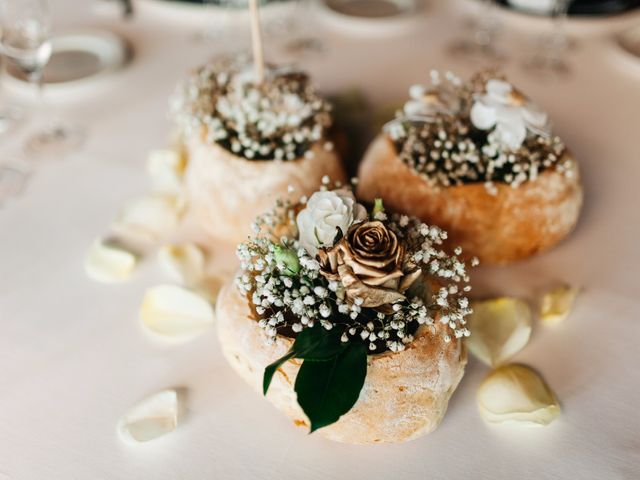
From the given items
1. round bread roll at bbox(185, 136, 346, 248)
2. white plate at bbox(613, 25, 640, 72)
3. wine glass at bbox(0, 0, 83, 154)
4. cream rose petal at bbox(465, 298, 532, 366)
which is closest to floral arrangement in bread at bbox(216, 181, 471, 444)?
cream rose petal at bbox(465, 298, 532, 366)

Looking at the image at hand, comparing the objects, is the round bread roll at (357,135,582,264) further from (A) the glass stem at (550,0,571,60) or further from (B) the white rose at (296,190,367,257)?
(A) the glass stem at (550,0,571,60)

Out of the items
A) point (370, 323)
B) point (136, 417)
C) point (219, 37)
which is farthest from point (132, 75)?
point (370, 323)

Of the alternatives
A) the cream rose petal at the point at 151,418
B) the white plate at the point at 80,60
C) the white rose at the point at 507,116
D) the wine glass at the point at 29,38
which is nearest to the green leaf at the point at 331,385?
the cream rose petal at the point at 151,418

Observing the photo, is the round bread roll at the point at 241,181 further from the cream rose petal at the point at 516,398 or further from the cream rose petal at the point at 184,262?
the cream rose petal at the point at 516,398

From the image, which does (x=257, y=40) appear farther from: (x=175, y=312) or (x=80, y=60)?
(x=80, y=60)

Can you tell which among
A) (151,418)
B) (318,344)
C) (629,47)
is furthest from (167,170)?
(629,47)

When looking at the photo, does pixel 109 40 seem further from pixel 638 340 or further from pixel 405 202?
pixel 638 340
